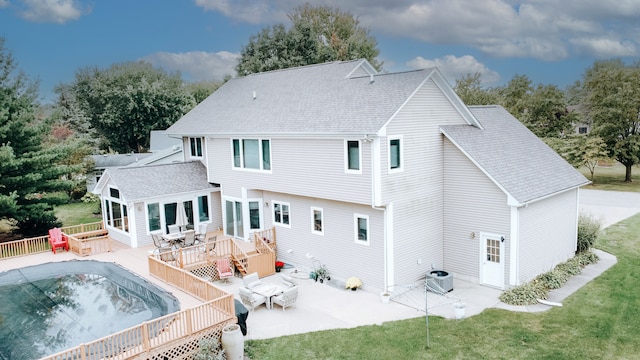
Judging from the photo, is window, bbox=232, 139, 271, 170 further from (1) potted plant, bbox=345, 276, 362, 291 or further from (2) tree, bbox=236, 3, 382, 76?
(2) tree, bbox=236, 3, 382, 76

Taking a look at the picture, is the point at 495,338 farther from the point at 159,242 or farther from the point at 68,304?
the point at 68,304

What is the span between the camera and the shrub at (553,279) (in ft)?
46.4

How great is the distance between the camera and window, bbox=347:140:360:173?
13758 millimetres

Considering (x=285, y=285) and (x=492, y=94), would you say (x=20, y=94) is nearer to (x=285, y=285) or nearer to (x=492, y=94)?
(x=285, y=285)

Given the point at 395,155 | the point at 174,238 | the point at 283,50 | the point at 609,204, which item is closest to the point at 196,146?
the point at 174,238

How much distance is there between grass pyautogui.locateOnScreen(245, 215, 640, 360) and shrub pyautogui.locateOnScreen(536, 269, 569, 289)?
104cm

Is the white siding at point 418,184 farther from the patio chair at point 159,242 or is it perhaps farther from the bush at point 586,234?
the patio chair at point 159,242

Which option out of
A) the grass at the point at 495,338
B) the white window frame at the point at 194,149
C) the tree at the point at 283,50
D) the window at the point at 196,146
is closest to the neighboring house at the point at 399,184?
the grass at the point at 495,338

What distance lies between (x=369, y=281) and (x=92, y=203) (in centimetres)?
2590

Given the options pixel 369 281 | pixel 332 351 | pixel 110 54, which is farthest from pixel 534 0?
pixel 110 54

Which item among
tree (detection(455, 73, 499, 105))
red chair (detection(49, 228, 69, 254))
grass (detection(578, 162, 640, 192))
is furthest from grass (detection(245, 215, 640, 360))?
tree (detection(455, 73, 499, 105))

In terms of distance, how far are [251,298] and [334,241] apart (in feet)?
12.6

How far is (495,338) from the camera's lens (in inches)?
427

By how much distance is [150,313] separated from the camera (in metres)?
12.5
